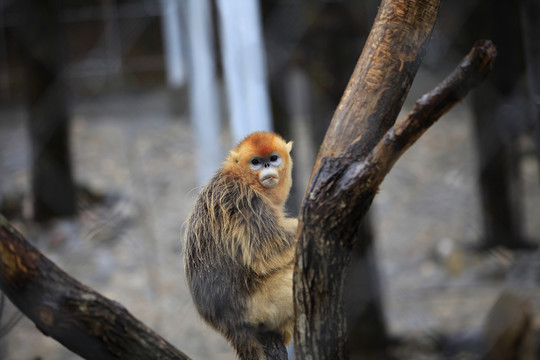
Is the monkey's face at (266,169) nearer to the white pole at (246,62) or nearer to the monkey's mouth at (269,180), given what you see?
the monkey's mouth at (269,180)

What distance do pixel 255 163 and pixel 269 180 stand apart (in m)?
0.05

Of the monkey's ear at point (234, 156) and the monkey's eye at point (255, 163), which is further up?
the monkey's ear at point (234, 156)

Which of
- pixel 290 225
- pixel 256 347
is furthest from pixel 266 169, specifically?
pixel 256 347

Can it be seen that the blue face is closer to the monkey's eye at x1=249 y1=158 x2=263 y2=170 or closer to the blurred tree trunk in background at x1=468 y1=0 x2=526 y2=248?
the monkey's eye at x1=249 y1=158 x2=263 y2=170

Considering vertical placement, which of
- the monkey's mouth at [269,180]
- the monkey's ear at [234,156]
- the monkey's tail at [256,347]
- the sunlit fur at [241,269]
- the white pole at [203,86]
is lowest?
the monkey's tail at [256,347]

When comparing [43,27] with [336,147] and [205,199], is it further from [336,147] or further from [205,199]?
[336,147]

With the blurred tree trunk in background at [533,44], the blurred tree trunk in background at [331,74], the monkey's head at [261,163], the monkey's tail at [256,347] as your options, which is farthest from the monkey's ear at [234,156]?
the blurred tree trunk in background at [533,44]

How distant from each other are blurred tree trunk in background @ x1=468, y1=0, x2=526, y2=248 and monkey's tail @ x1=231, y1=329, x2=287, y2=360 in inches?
58.4

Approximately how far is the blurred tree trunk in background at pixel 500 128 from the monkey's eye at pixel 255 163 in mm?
1396

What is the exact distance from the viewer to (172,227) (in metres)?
2.34

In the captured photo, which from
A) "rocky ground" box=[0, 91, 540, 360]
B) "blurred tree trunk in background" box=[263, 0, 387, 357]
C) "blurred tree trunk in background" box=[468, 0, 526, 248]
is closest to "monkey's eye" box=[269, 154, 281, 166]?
"blurred tree trunk in background" box=[263, 0, 387, 357]

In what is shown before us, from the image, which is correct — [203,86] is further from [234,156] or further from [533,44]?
[533,44]

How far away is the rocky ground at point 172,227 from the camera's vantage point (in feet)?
6.35

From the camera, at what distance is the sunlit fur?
96 centimetres
